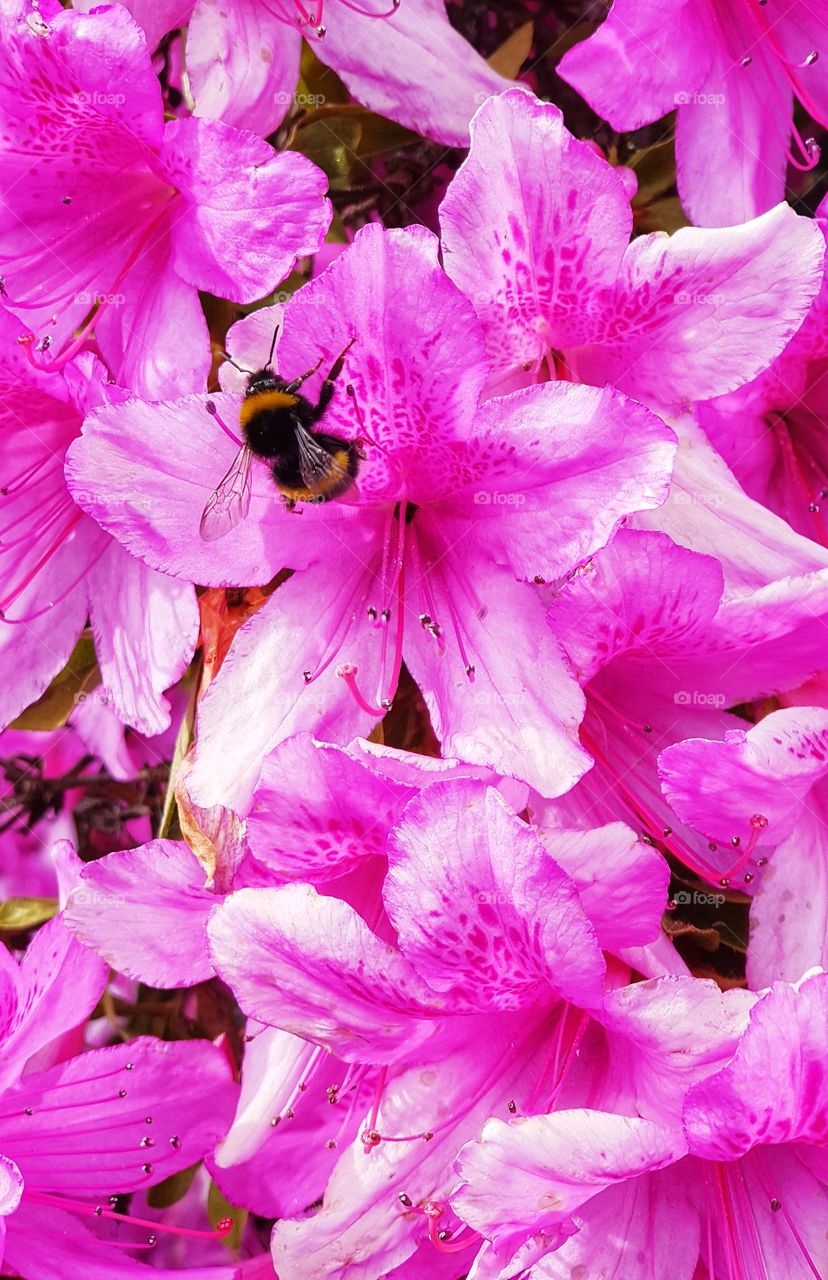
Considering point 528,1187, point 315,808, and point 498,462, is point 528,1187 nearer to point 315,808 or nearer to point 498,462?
point 315,808

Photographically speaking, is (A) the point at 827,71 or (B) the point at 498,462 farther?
(A) the point at 827,71

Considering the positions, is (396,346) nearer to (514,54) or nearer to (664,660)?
(664,660)

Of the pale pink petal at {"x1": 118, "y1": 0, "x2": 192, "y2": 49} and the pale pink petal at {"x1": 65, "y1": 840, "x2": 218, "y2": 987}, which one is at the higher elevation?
the pale pink petal at {"x1": 118, "y1": 0, "x2": 192, "y2": 49}

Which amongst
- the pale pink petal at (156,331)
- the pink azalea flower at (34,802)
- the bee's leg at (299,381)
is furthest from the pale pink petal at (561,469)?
the pink azalea flower at (34,802)

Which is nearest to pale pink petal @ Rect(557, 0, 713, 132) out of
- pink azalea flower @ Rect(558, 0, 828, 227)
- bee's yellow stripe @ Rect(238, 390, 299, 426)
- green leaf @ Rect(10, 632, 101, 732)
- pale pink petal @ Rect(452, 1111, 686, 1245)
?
pink azalea flower @ Rect(558, 0, 828, 227)

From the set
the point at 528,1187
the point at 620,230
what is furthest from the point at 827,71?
the point at 528,1187

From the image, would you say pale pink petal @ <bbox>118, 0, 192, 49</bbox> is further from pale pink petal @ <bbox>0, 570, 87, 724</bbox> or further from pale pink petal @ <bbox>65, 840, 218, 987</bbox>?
pale pink petal @ <bbox>65, 840, 218, 987</bbox>
